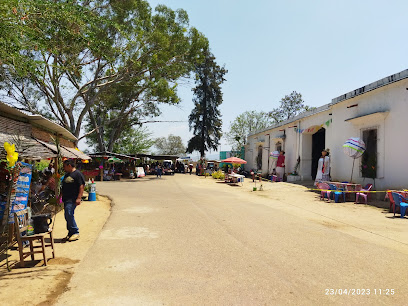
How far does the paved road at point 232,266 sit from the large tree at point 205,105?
3432 cm

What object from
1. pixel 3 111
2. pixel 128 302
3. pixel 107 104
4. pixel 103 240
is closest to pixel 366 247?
pixel 128 302

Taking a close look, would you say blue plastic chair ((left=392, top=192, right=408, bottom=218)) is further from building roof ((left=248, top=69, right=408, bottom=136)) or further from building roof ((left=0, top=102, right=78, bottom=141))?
building roof ((left=0, top=102, right=78, bottom=141))

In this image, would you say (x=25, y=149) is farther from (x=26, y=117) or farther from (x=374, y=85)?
(x=374, y=85)

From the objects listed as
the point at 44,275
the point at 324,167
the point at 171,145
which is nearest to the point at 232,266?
the point at 44,275

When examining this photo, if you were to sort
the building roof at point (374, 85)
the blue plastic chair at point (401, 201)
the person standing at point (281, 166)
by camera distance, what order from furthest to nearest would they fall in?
the person standing at point (281, 166) → the building roof at point (374, 85) → the blue plastic chair at point (401, 201)

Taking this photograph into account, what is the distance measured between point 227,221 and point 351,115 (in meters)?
10.3

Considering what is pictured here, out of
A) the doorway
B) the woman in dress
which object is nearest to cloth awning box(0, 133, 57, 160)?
the woman in dress

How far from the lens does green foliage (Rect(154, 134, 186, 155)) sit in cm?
6775

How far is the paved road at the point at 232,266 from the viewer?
137 inches

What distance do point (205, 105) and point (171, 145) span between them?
91.5 feet

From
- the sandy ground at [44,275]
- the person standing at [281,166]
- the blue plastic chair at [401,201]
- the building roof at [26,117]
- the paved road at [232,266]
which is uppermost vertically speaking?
the building roof at [26,117]

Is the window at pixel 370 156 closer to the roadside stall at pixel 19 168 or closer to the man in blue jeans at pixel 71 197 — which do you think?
the man in blue jeans at pixel 71 197

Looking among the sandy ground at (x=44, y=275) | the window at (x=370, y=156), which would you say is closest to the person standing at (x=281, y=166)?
the window at (x=370, y=156)

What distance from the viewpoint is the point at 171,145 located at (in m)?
67.9
